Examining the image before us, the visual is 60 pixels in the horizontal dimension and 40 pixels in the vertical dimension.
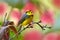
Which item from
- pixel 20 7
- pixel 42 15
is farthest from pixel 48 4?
pixel 20 7

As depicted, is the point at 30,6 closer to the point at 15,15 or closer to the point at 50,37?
the point at 15,15

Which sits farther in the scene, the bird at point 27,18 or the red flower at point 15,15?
the red flower at point 15,15

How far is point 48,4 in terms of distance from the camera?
4.38ft

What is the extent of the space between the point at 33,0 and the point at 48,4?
0.40 feet

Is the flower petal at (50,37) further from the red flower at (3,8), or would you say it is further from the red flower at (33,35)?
the red flower at (3,8)

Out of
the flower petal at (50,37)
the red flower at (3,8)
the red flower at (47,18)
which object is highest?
the red flower at (3,8)

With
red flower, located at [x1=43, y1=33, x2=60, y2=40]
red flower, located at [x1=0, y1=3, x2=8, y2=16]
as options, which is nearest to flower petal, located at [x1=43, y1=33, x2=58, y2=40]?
red flower, located at [x1=43, y1=33, x2=60, y2=40]

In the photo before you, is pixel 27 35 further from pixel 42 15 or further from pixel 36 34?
pixel 42 15

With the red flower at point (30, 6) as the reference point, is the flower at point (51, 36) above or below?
below

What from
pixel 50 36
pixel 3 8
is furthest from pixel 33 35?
pixel 3 8

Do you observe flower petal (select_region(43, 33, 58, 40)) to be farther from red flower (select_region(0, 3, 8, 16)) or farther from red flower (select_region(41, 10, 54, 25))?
red flower (select_region(0, 3, 8, 16))

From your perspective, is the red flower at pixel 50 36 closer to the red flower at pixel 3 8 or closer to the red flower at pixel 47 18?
the red flower at pixel 47 18

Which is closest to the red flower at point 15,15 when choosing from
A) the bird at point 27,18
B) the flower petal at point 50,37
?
the bird at point 27,18

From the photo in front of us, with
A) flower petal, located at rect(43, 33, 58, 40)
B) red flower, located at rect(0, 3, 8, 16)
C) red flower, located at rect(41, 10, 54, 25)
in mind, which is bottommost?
flower petal, located at rect(43, 33, 58, 40)
